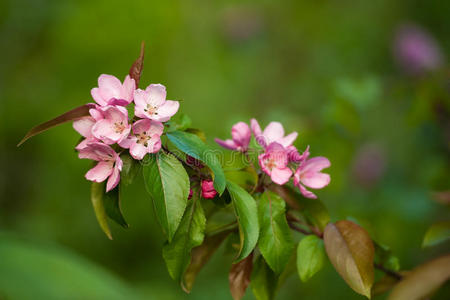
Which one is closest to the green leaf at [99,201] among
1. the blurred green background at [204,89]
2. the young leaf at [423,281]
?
the young leaf at [423,281]

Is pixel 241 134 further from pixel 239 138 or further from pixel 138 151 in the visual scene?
pixel 138 151

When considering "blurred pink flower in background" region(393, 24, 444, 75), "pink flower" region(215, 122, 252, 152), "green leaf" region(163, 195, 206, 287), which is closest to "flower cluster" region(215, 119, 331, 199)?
"pink flower" region(215, 122, 252, 152)

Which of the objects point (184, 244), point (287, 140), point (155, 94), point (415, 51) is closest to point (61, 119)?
point (155, 94)

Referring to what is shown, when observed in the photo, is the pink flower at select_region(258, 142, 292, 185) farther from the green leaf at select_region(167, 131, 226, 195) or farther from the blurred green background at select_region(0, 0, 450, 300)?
the blurred green background at select_region(0, 0, 450, 300)

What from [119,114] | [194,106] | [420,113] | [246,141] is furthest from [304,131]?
[194,106]

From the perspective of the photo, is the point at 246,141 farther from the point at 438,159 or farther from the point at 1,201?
the point at 1,201

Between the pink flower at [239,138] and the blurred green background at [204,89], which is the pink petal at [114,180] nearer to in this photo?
the pink flower at [239,138]
